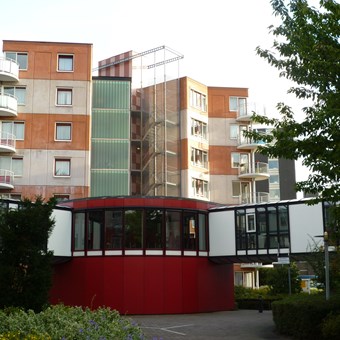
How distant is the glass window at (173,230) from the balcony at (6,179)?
1357 cm

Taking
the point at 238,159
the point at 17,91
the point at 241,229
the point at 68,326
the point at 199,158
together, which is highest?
the point at 17,91

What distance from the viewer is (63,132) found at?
137 feet

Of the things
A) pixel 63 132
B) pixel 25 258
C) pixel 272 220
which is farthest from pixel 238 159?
pixel 25 258

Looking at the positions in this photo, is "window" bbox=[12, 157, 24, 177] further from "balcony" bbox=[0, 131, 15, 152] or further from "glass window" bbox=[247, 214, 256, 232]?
"glass window" bbox=[247, 214, 256, 232]

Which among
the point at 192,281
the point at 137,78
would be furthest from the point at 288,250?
the point at 137,78

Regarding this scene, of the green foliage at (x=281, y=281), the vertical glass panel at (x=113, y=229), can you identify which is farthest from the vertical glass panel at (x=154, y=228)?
the green foliage at (x=281, y=281)

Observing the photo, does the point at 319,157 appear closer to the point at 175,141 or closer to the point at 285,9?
the point at 285,9

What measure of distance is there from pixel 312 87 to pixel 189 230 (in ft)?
59.5

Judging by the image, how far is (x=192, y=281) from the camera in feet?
104

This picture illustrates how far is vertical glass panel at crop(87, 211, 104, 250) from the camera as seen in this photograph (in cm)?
3097

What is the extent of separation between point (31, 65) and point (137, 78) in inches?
487

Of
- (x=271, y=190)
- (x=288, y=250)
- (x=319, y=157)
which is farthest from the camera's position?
(x=271, y=190)

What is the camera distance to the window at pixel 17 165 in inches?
1598

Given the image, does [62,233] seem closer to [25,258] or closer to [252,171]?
[25,258]
